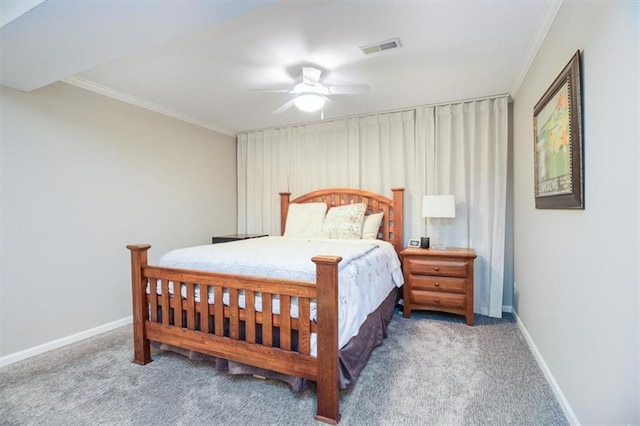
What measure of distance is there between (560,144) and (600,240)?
70cm

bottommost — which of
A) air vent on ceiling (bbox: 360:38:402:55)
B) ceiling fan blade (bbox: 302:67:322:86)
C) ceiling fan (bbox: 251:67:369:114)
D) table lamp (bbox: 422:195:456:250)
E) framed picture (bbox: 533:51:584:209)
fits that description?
table lamp (bbox: 422:195:456:250)

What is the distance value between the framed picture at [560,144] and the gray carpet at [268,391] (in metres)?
1.20

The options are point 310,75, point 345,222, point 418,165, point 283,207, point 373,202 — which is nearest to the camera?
point 310,75

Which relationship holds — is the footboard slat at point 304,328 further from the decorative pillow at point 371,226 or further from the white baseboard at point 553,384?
the decorative pillow at point 371,226

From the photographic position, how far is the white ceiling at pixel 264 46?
169 centimetres

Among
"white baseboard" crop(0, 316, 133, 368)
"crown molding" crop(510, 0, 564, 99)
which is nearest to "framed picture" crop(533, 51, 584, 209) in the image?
"crown molding" crop(510, 0, 564, 99)

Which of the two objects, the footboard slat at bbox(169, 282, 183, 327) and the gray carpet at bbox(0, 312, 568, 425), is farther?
the footboard slat at bbox(169, 282, 183, 327)

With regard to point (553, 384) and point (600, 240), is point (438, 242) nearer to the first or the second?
point (553, 384)

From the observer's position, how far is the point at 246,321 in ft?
6.59

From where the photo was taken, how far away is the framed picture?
1.53 metres

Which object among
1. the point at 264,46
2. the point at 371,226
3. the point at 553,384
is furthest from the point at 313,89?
the point at 553,384

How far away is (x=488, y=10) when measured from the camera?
6.23ft

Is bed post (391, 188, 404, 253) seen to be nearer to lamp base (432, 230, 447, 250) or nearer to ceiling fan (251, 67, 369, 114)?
lamp base (432, 230, 447, 250)

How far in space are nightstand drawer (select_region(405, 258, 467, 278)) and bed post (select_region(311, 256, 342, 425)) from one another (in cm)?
182
